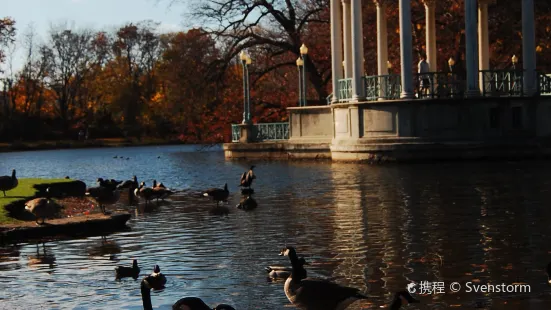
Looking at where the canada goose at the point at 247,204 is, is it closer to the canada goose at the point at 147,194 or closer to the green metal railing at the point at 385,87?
the canada goose at the point at 147,194

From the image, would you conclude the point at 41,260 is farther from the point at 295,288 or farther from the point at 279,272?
the point at 295,288

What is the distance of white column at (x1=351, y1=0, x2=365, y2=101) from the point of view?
45562mm

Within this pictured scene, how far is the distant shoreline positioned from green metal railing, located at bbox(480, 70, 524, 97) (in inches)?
2475

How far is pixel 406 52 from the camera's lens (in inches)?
1708

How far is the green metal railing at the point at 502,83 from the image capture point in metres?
43.5

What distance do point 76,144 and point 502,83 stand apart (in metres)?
68.7

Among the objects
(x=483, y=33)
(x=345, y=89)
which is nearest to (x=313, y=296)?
(x=345, y=89)

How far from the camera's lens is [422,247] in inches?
676

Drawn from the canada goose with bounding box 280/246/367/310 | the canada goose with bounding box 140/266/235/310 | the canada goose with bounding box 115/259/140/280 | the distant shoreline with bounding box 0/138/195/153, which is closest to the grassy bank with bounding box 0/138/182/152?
the distant shoreline with bounding box 0/138/195/153

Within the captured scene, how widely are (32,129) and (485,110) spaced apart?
236 ft

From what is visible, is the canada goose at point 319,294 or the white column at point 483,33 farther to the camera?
the white column at point 483,33

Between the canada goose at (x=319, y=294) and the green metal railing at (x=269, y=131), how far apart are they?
43763mm

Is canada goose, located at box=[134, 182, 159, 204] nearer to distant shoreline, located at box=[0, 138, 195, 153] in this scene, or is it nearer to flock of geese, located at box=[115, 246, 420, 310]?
flock of geese, located at box=[115, 246, 420, 310]

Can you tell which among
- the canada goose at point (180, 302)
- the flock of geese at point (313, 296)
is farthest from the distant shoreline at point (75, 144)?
the flock of geese at point (313, 296)
